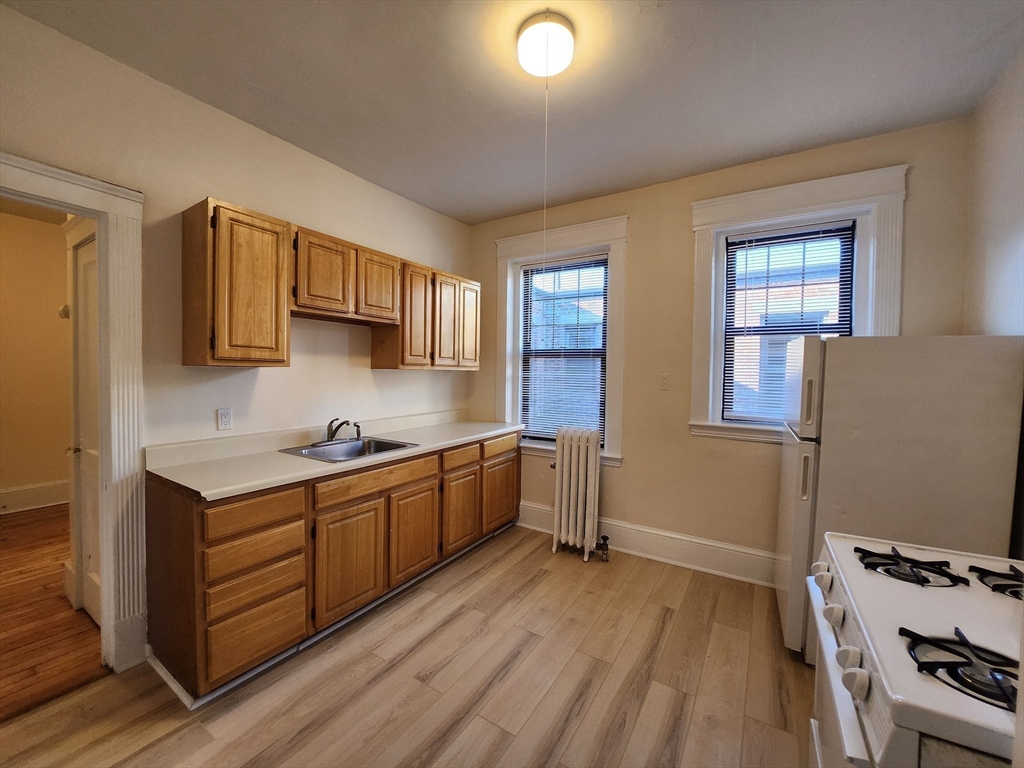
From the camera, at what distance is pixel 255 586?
1.76 m

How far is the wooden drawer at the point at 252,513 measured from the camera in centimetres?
162

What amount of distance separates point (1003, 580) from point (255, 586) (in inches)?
99.6

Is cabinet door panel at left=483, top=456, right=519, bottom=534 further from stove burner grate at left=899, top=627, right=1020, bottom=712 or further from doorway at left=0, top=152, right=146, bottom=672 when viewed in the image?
stove burner grate at left=899, top=627, right=1020, bottom=712

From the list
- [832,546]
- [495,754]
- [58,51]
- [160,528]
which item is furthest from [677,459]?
[58,51]

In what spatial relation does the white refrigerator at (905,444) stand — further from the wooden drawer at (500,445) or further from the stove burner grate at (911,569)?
the wooden drawer at (500,445)

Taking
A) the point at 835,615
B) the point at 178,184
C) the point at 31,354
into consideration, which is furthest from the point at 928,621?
the point at 31,354

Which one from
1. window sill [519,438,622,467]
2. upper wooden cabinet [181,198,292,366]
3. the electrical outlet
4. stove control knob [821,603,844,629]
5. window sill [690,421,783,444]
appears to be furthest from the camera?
window sill [519,438,622,467]

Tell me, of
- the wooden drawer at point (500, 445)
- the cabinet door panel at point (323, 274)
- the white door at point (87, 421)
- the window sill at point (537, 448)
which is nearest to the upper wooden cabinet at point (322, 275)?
the cabinet door panel at point (323, 274)

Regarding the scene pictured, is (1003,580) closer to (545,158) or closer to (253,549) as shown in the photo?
(253,549)

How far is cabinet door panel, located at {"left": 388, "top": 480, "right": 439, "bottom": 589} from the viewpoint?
7.87 feet

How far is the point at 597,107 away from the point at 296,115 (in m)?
1.62

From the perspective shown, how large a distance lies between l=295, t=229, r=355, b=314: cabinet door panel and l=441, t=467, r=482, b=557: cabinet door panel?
1.34 meters

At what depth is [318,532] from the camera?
199 centimetres

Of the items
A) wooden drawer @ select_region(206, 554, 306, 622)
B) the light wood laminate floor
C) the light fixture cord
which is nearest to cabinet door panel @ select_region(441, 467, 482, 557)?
the light wood laminate floor
